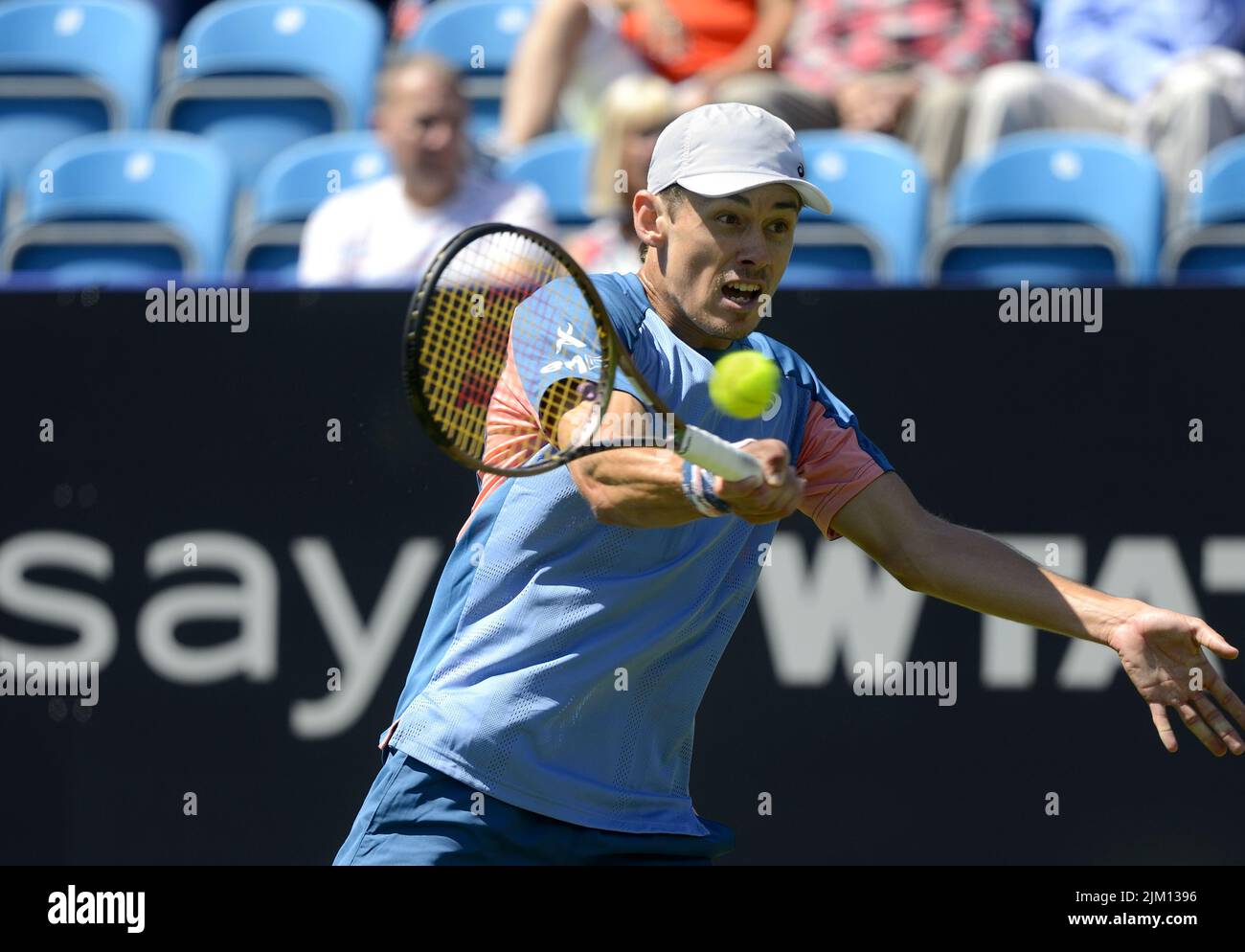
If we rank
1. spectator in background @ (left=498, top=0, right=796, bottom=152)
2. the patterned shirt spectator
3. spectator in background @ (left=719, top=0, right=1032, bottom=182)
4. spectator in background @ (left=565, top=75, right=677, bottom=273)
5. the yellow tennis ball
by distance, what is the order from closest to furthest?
the yellow tennis ball → spectator in background @ (left=565, top=75, right=677, bottom=273) → spectator in background @ (left=719, top=0, right=1032, bottom=182) → spectator in background @ (left=498, top=0, right=796, bottom=152) → the patterned shirt spectator

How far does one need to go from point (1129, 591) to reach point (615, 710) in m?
2.06

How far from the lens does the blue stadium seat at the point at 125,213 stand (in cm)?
589

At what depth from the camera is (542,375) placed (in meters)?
2.89

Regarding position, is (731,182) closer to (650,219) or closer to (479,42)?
(650,219)

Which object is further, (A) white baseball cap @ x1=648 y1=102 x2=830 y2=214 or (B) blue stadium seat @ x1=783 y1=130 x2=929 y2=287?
(B) blue stadium seat @ x1=783 y1=130 x2=929 y2=287

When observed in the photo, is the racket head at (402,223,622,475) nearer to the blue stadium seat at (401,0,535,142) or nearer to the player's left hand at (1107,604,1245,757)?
the player's left hand at (1107,604,1245,757)

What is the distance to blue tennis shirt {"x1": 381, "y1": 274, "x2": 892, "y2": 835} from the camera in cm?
299

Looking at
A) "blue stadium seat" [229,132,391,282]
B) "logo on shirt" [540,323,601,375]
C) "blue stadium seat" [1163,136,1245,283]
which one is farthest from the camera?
"blue stadium seat" [229,132,391,282]

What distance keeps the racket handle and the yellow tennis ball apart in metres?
0.05

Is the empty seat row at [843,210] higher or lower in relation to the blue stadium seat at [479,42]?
lower

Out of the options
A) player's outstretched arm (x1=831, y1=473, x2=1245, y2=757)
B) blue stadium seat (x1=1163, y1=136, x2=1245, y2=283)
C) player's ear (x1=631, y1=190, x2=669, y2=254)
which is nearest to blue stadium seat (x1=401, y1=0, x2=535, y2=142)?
blue stadium seat (x1=1163, y1=136, x2=1245, y2=283)

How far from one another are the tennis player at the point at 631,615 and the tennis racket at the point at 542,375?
23 millimetres

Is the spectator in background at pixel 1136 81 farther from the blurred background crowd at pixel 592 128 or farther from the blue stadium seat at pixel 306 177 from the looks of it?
the blue stadium seat at pixel 306 177

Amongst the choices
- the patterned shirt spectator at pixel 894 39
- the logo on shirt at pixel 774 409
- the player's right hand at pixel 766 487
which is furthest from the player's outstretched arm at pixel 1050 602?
the patterned shirt spectator at pixel 894 39
